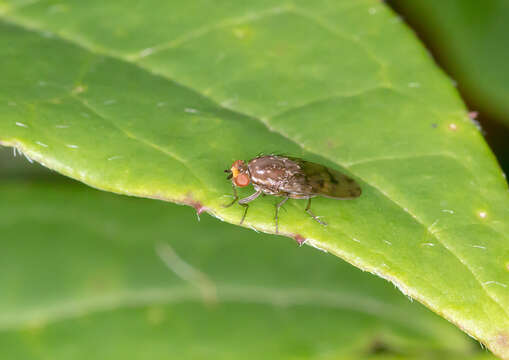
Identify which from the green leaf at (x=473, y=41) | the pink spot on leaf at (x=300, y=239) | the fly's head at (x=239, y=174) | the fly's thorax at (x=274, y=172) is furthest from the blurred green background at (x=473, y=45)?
the pink spot on leaf at (x=300, y=239)

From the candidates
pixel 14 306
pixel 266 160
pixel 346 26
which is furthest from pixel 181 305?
pixel 346 26

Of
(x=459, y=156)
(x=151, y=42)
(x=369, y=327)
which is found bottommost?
(x=369, y=327)

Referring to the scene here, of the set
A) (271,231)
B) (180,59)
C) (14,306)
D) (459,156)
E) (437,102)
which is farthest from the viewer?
(14,306)

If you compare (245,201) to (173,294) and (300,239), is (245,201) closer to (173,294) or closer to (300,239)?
(300,239)

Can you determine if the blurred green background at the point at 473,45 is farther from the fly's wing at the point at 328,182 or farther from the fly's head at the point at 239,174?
the fly's head at the point at 239,174

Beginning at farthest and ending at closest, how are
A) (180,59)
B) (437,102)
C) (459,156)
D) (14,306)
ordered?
1. (14,306)
2. (180,59)
3. (437,102)
4. (459,156)

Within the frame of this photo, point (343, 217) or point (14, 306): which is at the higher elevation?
point (343, 217)

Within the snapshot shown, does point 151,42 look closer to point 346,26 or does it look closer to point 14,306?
point 346,26
